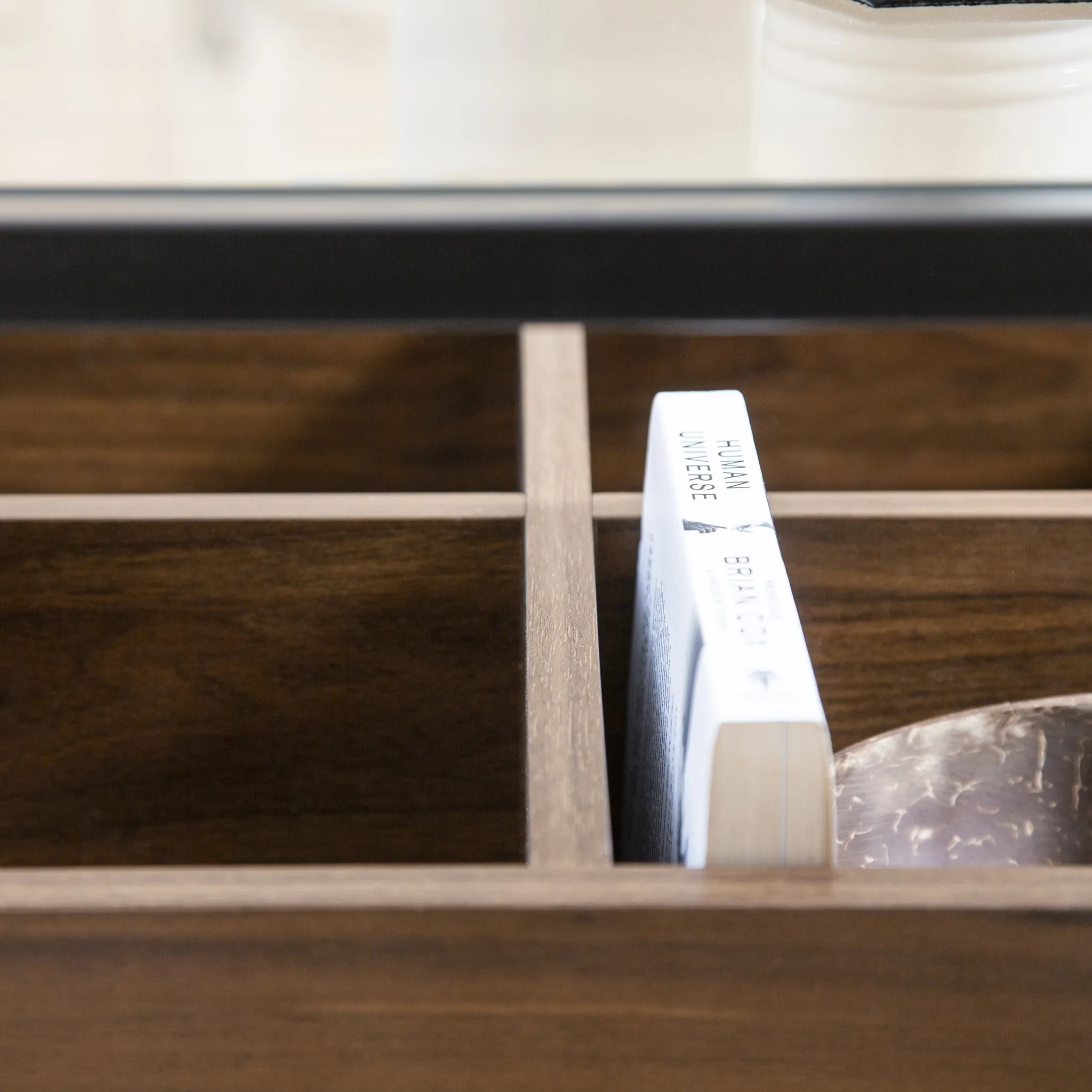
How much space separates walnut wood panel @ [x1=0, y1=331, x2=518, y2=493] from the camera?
2.44 feet

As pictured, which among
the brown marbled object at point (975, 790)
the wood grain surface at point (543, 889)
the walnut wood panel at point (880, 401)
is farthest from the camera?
the walnut wood panel at point (880, 401)

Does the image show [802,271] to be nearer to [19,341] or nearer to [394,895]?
[394,895]

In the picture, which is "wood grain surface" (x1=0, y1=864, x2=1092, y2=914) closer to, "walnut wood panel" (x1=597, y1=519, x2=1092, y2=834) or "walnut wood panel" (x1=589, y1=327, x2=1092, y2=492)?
"walnut wood panel" (x1=597, y1=519, x2=1092, y2=834)

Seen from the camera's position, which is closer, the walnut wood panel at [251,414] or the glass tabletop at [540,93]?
the glass tabletop at [540,93]

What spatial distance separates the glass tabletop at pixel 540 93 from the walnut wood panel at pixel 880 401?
18 cm

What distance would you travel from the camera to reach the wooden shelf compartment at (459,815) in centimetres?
31

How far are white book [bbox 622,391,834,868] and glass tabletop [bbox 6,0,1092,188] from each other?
0.46 feet

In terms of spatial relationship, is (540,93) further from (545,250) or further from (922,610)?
(922,610)

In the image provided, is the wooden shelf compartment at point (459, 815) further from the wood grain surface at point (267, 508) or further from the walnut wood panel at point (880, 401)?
the walnut wood panel at point (880, 401)

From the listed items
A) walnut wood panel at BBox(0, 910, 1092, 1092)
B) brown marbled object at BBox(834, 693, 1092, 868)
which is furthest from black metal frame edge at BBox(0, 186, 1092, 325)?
walnut wood panel at BBox(0, 910, 1092, 1092)

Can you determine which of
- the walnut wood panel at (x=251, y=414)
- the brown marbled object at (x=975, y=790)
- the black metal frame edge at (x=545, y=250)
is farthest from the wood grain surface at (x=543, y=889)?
the walnut wood panel at (x=251, y=414)

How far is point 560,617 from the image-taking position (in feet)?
1.35

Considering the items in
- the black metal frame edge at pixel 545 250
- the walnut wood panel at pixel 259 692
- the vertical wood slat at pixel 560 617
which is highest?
the black metal frame edge at pixel 545 250

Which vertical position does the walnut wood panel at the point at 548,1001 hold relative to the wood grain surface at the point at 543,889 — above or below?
below
